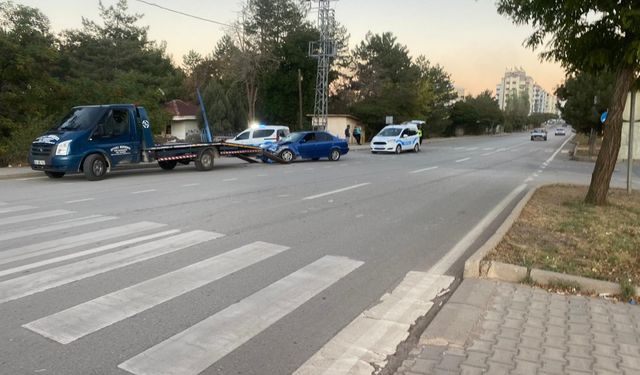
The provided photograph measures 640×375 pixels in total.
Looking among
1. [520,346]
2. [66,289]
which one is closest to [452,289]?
[520,346]

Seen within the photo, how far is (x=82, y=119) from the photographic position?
1593cm

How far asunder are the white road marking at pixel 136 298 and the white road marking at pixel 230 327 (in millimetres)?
666

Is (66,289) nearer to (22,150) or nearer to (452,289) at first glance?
(452,289)

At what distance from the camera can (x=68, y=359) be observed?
3.55 m

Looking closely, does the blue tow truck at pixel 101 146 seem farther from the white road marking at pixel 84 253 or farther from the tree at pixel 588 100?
the tree at pixel 588 100

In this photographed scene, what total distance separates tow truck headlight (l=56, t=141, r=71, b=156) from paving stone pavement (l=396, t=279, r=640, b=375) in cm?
1327

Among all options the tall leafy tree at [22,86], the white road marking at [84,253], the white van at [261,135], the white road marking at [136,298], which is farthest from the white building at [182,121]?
the white road marking at [136,298]

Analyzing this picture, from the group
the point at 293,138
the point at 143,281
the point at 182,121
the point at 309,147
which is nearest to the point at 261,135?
the point at 293,138

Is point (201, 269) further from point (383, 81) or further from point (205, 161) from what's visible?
point (383, 81)

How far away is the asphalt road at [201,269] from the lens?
375 cm

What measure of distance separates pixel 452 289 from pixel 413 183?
9.83 m

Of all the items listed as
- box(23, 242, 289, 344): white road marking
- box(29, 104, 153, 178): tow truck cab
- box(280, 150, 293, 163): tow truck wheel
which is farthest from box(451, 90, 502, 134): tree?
box(23, 242, 289, 344): white road marking

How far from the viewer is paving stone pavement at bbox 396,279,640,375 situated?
11.6ft

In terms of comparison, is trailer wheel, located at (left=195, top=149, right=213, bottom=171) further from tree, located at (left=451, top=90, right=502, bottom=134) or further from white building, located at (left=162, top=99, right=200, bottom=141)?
tree, located at (left=451, top=90, right=502, bottom=134)
